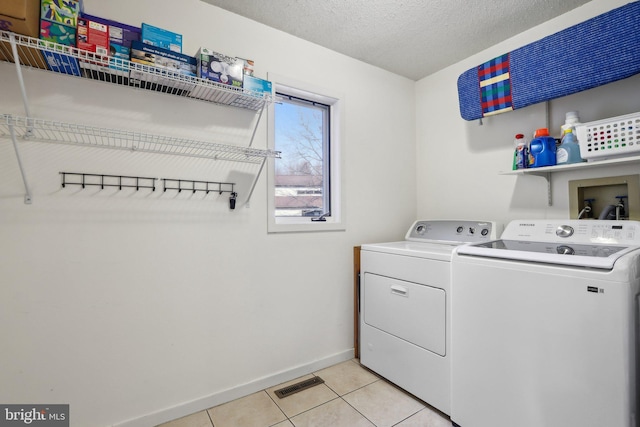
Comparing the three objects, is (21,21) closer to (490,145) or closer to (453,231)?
(453,231)

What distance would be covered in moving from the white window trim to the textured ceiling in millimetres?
359

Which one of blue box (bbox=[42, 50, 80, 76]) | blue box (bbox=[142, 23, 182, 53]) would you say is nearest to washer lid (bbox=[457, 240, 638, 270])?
blue box (bbox=[142, 23, 182, 53])

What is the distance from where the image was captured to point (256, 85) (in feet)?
5.80

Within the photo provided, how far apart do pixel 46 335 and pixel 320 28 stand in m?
2.32

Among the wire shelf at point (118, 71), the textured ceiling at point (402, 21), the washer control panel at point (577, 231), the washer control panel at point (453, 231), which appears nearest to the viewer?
the wire shelf at point (118, 71)

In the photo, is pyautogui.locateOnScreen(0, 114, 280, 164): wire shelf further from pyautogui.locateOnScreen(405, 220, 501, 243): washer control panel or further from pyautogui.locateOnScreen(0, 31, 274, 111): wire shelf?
pyautogui.locateOnScreen(405, 220, 501, 243): washer control panel

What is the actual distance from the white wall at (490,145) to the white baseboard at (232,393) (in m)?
1.54

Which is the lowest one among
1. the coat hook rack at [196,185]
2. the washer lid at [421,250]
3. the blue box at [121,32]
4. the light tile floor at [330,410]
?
the light tile floor at [330,410]

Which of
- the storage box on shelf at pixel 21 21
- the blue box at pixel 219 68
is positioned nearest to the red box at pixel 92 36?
the storage box on shelf at pixel 21 21

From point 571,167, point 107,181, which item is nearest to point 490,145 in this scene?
point 571,167

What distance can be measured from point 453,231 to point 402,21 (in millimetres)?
1497

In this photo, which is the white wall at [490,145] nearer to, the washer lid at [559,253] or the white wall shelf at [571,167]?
the white wall shelf at [571,167]

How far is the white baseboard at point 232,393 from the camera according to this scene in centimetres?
161

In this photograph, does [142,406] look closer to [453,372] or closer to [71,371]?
[71,371]
